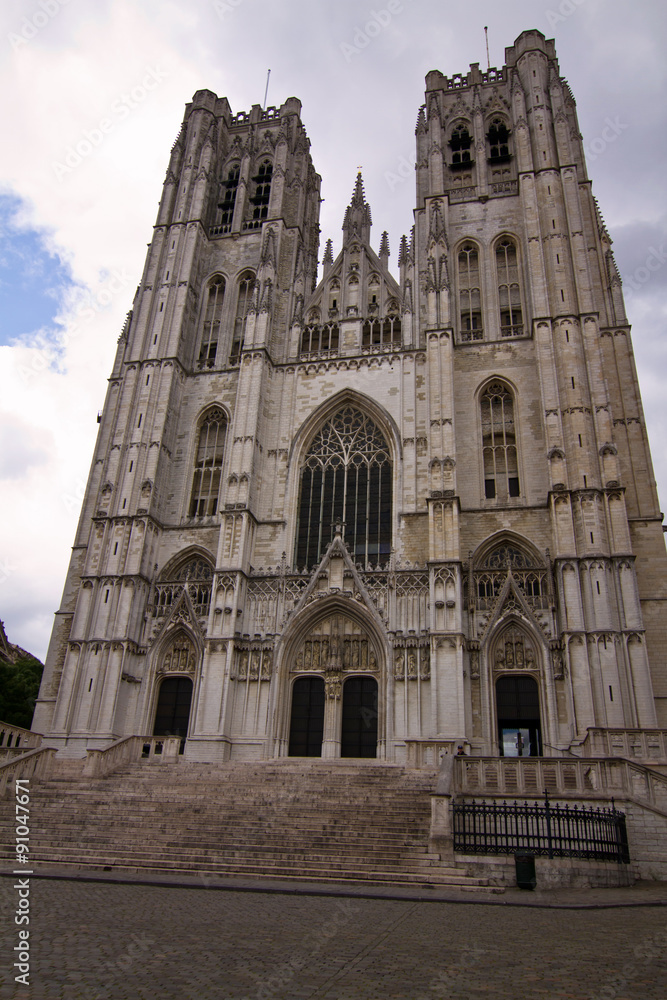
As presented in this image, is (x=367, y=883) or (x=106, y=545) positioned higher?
(x=106, y=545)

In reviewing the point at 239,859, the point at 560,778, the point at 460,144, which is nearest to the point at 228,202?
the point at 460,144

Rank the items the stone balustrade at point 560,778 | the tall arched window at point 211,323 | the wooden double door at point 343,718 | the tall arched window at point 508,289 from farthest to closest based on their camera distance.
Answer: the tall arched window at point 211,323, the tall arched window at point 508,289, the wooden double door at point 343,718, the stone balustrade at point 560,778

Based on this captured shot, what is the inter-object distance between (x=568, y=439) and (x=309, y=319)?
13134 millimetres

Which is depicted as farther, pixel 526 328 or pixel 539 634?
pixel 526 328

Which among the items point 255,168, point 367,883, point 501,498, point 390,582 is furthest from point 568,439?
point 255,168

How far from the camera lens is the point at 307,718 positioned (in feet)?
79.0

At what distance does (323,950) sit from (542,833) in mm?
7465

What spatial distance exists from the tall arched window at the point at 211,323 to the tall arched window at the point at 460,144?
13.0 metres

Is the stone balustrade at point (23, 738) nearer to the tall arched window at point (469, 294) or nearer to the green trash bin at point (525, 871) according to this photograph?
the green trash bin at point (525, 871)

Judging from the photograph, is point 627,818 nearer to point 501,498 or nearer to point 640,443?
point 501,498

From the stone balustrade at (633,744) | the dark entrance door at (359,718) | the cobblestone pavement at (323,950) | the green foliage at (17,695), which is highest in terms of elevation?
the green foliage at (17,695)

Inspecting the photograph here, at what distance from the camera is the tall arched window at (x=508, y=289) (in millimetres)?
29812

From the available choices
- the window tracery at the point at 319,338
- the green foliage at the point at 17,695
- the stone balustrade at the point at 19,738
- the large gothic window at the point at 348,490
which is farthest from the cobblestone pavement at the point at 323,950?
the green foliage at the point at 17,695

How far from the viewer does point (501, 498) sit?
2628cm
